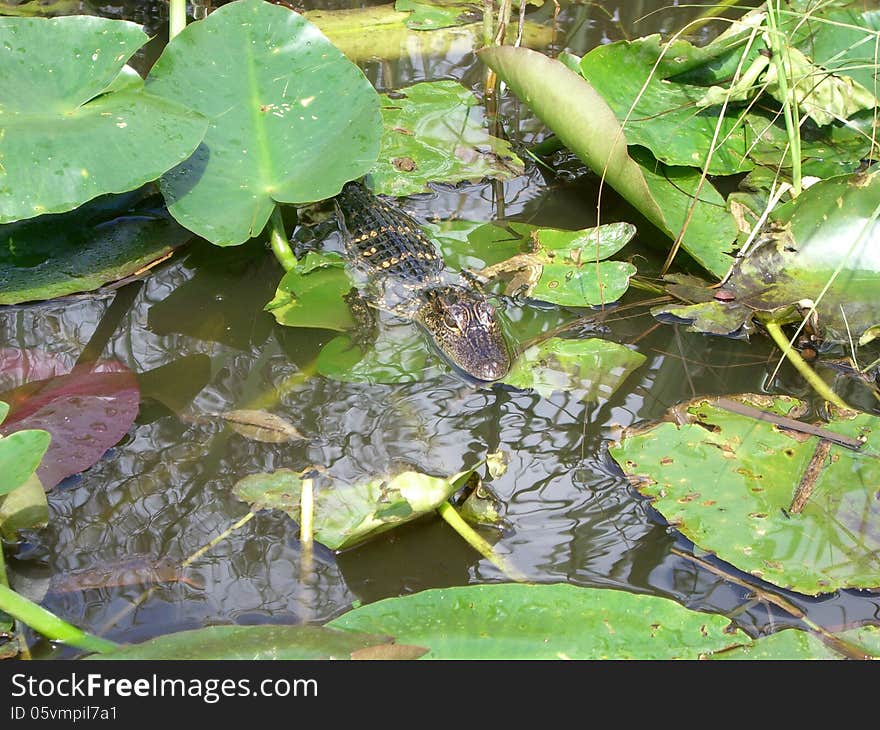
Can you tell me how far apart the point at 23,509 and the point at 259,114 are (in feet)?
5.28

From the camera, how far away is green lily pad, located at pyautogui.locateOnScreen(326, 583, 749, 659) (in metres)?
1.88

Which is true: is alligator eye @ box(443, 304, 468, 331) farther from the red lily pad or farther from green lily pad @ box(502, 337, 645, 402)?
the red lily pad

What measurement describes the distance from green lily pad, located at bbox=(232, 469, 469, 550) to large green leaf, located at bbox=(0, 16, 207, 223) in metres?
1.03

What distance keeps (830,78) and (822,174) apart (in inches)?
14.5

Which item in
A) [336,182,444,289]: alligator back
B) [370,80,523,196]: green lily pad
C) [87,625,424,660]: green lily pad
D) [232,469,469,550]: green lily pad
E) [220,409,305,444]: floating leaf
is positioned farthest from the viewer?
[370,80,523,196]: green lily pad

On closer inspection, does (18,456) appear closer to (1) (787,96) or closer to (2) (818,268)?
(2) (818,268)

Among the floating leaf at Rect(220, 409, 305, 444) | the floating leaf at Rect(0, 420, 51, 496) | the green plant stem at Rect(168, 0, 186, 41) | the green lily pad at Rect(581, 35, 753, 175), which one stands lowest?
the floating leaf at Rect(220, 409, 305, 444)

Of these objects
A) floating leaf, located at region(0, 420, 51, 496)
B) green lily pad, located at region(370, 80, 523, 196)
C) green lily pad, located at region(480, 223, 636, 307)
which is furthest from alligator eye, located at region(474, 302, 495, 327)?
floating leaf, located at region(0, 420, 51, 496)

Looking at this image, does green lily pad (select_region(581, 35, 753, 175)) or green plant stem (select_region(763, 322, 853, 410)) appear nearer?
green plant stem (select_region(763, 322, 853, 410))

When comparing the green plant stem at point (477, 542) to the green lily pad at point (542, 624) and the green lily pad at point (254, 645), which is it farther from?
the green lily pad at point (254, 645)

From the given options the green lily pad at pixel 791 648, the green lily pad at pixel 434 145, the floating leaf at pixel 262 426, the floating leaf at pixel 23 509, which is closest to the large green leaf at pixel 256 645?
the floating leaf at pixel 23 509

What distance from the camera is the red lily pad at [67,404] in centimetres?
243

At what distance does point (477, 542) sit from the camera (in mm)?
2234

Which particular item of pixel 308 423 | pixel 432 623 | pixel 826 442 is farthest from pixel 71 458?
pixel 826 442
